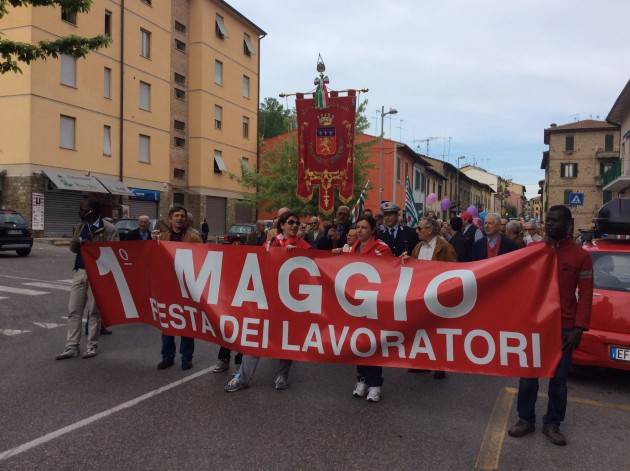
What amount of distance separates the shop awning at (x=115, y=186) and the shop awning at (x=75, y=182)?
416 millimetres

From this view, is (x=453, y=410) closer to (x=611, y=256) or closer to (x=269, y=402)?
(x=269, y=402)

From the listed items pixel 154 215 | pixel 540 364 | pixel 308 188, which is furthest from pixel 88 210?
pixel 154 215

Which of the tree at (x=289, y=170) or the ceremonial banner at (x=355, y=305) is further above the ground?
the tree at (x=289, y=170)

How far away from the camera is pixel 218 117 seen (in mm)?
36281

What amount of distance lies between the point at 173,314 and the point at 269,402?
141cm

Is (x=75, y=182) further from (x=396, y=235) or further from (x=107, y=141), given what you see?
(x=396, y=235)

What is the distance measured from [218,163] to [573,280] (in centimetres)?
3328

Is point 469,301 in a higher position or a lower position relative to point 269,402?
higher

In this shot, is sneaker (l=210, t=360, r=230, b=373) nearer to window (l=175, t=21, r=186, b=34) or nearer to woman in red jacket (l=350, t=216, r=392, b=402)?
woman in red jacket (l=350, t=216, r=392, b=402)

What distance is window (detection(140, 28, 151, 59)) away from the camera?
3023 centimetres

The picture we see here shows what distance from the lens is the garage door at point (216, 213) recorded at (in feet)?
117

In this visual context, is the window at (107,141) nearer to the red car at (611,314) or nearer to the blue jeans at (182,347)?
the blue jeans at (182,347)

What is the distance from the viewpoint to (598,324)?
5.32m

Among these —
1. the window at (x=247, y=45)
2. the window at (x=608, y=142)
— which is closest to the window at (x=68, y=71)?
the window at (x=247, y=45)
